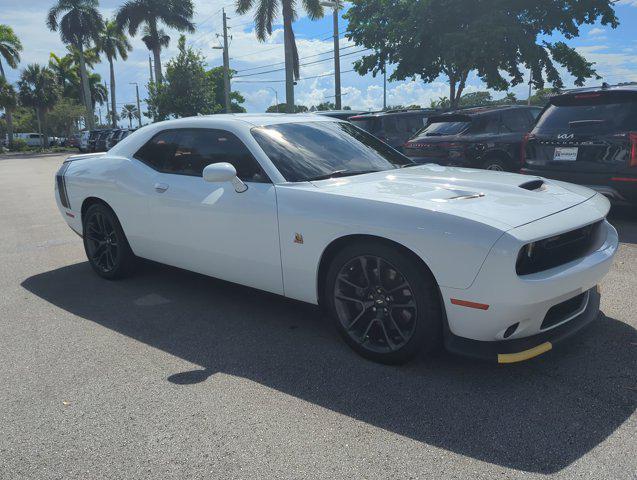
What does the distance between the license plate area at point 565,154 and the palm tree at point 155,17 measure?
1472 inches

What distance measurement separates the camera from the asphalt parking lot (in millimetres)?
2389

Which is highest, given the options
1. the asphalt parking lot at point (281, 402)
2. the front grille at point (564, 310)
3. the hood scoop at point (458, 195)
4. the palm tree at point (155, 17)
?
the palm tree at point (155, 17)

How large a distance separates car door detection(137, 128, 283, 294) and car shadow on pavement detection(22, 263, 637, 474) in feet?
1.38

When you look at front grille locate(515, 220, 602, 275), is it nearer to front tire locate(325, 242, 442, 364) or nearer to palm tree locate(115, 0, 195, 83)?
front tire locate(325, 242, 442, 364)

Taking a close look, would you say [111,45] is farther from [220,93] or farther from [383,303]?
[383,303]

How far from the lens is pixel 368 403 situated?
9.36ft

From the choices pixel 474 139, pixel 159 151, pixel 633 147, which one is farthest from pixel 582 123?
pixel 159 151

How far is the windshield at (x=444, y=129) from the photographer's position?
9.06m

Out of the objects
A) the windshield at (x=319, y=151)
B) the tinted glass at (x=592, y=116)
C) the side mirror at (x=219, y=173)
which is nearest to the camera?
the side mirror at (x=219, y=173)

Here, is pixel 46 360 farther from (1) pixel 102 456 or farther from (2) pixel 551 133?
(2) pixel 551 133

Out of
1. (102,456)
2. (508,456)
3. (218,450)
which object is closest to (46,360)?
(102,456)

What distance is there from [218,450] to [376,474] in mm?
749

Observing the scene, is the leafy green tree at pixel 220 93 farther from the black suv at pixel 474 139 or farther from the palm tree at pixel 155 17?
the black suv at pixel 474 139

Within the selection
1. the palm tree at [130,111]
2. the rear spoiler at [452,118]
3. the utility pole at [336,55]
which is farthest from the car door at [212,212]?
the palm tree at [130,111]
